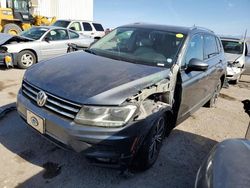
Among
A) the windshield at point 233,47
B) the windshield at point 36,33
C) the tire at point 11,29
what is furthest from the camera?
the tire at point 11,29

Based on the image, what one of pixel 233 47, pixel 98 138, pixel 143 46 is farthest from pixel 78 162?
pixel 233 47

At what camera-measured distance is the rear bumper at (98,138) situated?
2.54 metres

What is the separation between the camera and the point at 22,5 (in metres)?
15.2

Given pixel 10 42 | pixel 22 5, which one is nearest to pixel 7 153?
pixel 10 42

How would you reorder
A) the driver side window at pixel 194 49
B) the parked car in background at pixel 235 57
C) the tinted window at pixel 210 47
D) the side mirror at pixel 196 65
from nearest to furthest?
the side mirror at pixel 196 65 < the driver side window at pixel 194 49 < the tinted window at pixel 210 47 < the parked car in background at pixel 235 57

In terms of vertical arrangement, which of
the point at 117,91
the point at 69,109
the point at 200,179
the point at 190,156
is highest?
the point at 117,91

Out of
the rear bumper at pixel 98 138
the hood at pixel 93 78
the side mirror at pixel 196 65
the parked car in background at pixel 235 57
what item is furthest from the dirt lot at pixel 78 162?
the parked car in background at pixel 235 57

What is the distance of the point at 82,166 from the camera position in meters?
3.17

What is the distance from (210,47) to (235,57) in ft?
16.2

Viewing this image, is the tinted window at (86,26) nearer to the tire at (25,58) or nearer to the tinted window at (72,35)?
the tinted window at (72,35)

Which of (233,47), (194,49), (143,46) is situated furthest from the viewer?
(233,47)

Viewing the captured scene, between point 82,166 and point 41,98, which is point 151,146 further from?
point 41,98

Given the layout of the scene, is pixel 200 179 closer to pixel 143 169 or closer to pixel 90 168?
pixel 143 169

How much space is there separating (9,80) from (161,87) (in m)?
4.95
